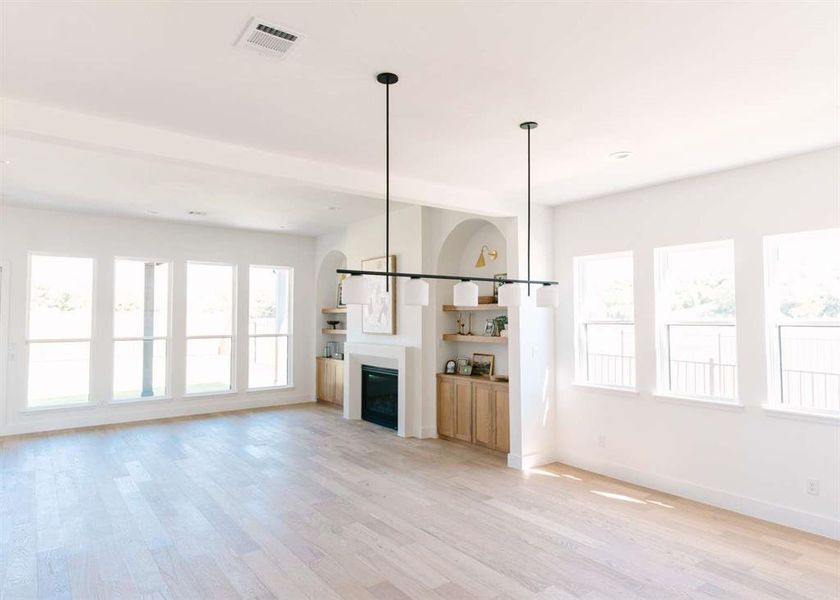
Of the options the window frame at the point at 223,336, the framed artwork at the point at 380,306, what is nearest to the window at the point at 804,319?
the framed artwork at the point at 380,306

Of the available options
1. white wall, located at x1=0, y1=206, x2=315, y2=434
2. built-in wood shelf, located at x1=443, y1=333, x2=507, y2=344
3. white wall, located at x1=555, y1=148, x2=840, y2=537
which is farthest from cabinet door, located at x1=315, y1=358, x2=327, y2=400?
white wall, located at x1=555, y1=148, x2=840, y2=537

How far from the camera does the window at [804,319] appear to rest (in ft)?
12.5

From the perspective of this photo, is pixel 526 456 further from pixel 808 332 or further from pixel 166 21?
pixel 166 21

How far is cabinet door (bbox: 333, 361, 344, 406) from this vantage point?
340 inches

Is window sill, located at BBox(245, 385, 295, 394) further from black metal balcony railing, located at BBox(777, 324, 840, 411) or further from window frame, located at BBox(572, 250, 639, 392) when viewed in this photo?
black metal balcony railing, located at BBox(777, 324, 840, 411)

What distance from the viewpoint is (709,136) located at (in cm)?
359

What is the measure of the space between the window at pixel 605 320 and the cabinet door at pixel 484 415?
1050 mm

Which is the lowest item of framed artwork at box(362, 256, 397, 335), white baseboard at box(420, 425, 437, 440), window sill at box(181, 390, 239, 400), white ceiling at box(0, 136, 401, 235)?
white baseboard at box(420, 425, 437, 440)

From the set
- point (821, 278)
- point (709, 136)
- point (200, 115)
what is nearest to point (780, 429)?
point (821, 278)

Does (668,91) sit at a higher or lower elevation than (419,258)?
higher

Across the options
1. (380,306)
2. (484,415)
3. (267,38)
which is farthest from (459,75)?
(380,306)

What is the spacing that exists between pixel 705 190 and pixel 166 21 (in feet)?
14.2

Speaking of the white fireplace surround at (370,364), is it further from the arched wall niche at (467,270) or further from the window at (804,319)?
the window at (804,319)

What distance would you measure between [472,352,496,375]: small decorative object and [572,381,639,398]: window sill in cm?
114
